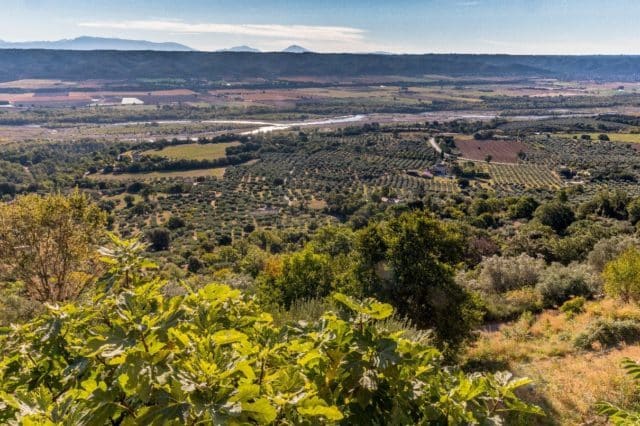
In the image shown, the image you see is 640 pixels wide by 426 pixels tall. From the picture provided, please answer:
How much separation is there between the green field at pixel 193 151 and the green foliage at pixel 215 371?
117 meters

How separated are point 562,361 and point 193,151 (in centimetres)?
12098

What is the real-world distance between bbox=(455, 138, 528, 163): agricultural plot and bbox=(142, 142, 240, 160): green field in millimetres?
68069

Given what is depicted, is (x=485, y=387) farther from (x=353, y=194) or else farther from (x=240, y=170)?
(x=240, y=170)

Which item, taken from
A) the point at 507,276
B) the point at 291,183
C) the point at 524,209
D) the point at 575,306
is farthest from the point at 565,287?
the point at 291,183

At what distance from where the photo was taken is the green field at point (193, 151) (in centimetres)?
11781

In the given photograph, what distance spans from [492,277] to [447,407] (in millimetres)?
23941

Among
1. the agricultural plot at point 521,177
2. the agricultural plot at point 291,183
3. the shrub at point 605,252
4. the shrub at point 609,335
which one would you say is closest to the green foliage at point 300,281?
the shrub at point 609,335

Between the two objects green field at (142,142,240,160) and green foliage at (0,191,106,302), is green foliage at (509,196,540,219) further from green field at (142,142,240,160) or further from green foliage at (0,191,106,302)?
green field at (142,142,240,160)

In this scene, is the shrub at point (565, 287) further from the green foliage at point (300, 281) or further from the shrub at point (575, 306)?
the green foliage at point (300, 281)

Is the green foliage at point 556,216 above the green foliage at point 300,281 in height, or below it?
below

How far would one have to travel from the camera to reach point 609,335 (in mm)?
13070

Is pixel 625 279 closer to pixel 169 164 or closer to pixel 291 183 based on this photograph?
pixel 291 183

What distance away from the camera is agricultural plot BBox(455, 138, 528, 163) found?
114 metres

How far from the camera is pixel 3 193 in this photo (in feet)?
274
